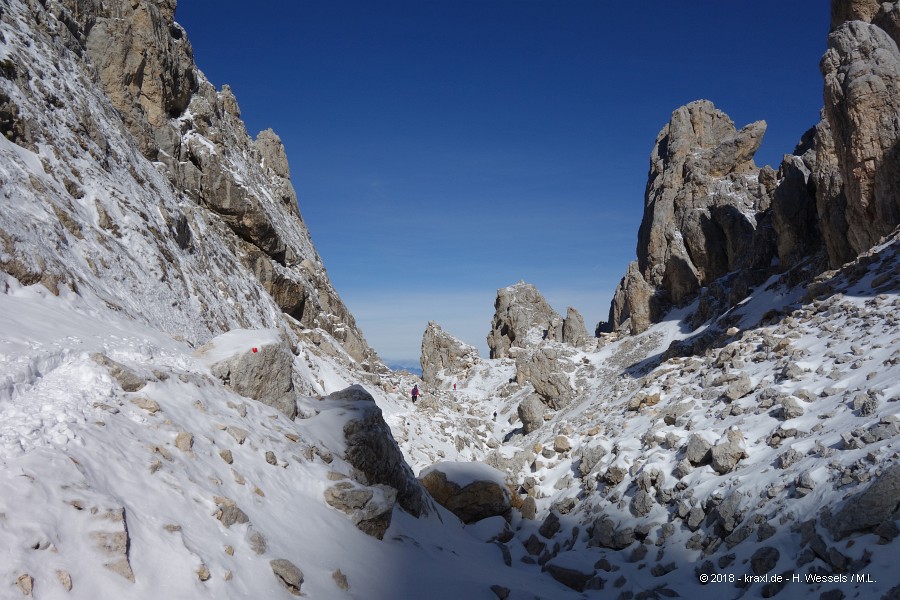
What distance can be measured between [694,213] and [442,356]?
1353 inches

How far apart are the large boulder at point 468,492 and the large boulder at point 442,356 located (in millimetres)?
43820

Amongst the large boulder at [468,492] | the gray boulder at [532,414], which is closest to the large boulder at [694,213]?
the gray boulder at [532,414]

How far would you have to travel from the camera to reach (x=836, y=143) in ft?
95.1

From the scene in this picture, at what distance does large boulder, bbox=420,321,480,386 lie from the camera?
2542 inches

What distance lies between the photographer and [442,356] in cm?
6825

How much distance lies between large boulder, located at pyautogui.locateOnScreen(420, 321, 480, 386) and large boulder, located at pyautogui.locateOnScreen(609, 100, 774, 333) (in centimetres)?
1914

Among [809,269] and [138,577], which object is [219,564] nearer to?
[138,577]

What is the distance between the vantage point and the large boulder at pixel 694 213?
160 feet

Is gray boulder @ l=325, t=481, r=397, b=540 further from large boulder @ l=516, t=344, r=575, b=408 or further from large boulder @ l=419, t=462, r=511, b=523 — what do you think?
large boulder @ l=516, t=344, r=575, b=408

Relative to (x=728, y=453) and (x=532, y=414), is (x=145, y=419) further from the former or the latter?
(x=532, y=414)

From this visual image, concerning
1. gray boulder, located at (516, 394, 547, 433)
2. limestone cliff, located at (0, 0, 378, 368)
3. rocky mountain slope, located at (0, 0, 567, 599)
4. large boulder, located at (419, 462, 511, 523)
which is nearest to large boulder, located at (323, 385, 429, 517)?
rocky mountain slope, located at (0, 0, 567, 599)

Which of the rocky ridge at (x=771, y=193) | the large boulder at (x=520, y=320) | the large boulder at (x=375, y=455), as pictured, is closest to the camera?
the large boulder at (x=375, y=455)

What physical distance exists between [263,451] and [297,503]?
1231 millimetres

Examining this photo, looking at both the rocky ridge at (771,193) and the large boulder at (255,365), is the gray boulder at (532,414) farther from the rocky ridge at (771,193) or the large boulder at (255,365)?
the large boulder at (255,365)
